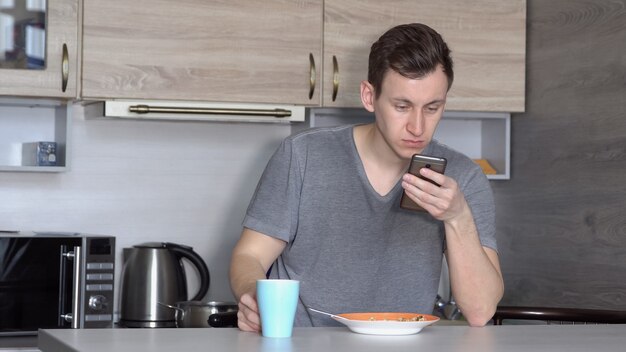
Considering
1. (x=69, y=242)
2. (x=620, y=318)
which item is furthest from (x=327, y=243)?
(x=69, y=242)

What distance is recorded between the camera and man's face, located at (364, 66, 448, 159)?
1891 mm

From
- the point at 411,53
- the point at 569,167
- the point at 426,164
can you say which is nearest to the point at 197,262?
the point at 569,167

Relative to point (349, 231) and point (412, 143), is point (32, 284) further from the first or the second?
point (412, 143)

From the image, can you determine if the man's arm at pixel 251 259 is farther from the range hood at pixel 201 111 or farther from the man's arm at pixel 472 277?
the range hood at pixel 201 111

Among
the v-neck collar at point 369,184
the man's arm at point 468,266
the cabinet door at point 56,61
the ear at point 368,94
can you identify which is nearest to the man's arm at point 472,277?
the man's arm at point 468,266

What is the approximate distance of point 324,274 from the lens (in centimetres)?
202

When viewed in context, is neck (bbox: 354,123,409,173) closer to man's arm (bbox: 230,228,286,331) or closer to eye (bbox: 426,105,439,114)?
eye (bbox: 426,105,439,114)

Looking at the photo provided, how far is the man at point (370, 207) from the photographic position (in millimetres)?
1911

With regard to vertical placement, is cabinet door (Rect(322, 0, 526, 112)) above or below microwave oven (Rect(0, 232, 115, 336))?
above

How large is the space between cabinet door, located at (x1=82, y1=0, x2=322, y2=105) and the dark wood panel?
0.72 meters

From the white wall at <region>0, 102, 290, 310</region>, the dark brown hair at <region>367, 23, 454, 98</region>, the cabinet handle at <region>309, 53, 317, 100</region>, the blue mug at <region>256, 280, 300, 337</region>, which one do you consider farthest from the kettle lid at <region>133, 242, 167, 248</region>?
the blue mug at <region>256, 280, 300, 337</region>

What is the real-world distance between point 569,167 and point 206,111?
1.07 metres

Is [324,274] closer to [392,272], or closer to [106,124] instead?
[392,272]

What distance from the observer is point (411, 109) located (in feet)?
6.24
